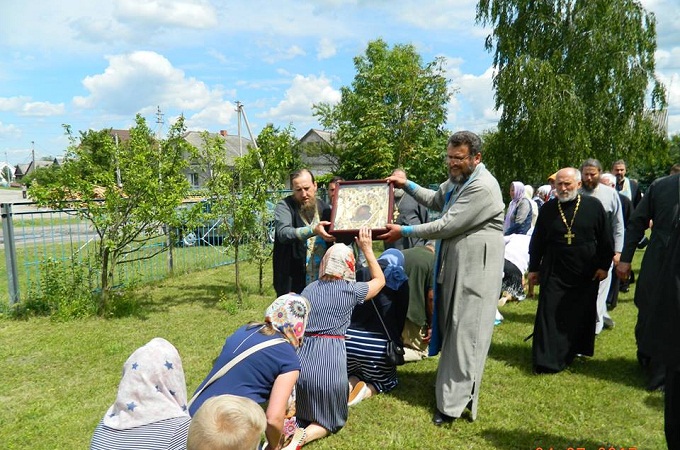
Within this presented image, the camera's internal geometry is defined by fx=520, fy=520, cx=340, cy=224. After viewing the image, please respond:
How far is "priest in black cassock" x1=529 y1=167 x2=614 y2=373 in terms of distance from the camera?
5254 mm

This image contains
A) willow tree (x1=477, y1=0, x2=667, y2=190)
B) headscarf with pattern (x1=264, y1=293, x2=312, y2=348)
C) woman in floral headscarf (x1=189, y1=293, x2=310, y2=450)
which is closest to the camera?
woman in floral headscarf (x1=189, y1=293, x2=310, y2=450)

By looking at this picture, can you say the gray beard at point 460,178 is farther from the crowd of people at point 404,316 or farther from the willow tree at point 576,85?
the willow tree at point 576,85

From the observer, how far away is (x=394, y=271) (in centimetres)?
495

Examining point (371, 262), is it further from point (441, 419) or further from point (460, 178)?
point (441, 419)

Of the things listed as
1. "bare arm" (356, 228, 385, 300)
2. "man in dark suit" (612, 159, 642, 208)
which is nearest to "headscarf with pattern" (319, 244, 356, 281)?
"bare arm" (356, 228, 385, 300)

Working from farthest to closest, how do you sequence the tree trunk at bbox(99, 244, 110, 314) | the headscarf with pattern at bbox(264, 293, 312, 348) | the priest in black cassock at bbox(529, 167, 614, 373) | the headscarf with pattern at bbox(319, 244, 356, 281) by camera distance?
the tree trunk at bbox(99, 244, 110, 314) < the priest in black cassock at bbox(529, 167, 614, 373) < the headscarf with pattern at bbox(319, 244, 356, 281) < the headscarf with pattern at bbox(264, 293, 312, 348)

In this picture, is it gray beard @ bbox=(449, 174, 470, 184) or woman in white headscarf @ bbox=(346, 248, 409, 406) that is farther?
woman in white headscarf @ bbox=(346, 248, 409, 406)

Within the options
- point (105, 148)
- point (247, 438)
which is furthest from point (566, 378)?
point (105, 148)

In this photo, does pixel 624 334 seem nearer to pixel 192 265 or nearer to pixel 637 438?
pixel 637 438

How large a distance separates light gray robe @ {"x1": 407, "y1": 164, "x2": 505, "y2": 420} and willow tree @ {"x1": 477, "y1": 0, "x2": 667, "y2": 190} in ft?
52.9

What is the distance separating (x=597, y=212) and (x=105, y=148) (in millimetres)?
6567

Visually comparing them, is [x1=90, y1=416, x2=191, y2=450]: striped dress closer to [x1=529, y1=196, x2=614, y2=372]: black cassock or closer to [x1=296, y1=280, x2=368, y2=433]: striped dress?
[x1=296, y1=280, x2=368, y2=433]: striped dress

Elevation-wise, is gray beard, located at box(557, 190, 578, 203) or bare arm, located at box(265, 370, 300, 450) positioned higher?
gray beard, located at box(557, 190, 578, 203)

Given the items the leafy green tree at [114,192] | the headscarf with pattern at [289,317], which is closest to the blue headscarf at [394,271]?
the headscarf with pattern at [289,317]
